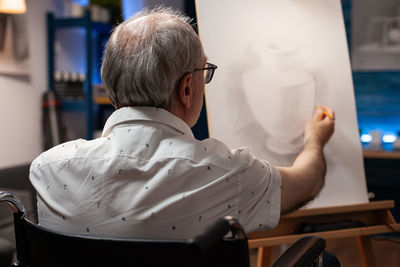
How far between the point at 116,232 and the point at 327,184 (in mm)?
1035

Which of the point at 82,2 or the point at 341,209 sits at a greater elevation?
the point at 82,2

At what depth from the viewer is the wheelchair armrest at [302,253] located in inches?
38.8

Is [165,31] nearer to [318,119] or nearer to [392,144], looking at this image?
[318,119]

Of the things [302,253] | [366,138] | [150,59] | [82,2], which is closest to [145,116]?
[150,59]

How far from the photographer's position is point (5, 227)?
2393mm

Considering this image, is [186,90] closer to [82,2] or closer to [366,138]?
[366,138]

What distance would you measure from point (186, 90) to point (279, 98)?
74cm

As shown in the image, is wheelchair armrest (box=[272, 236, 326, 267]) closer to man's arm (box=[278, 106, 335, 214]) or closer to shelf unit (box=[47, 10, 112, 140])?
man's arm (box=[278, 106, 335, 214])

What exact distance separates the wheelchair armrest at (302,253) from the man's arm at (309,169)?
0.26ft

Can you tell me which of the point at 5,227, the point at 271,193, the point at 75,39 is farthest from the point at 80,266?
the point at 75,39

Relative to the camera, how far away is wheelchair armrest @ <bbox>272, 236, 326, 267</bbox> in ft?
3.23

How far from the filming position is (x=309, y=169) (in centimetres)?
130

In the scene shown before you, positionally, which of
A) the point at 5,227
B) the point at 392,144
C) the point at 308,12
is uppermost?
the point at 308,12

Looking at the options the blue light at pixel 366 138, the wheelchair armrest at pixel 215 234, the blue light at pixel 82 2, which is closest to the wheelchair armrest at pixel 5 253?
the wheelchair armrest at pixel 215 234
